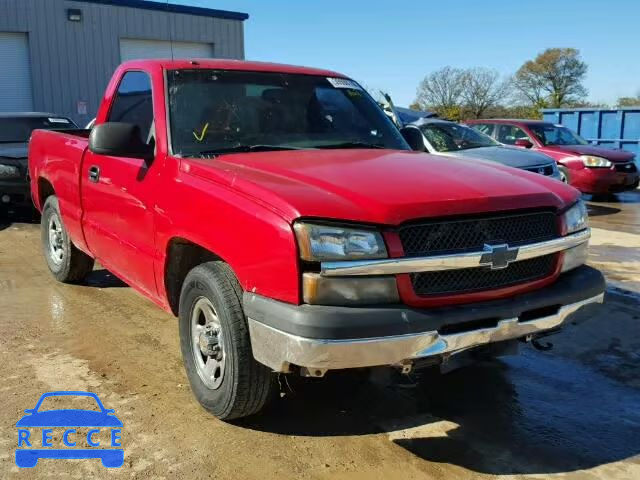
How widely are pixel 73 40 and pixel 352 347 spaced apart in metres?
19.5

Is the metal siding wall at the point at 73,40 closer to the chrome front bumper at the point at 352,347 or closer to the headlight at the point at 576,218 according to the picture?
the headlight at the point at 576,218

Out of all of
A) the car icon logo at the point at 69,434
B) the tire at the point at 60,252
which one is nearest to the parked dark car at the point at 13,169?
the tire at the point at 60,252

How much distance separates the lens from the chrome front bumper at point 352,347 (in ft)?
8.61

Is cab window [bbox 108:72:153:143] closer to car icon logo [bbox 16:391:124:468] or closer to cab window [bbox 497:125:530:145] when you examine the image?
car icon logo [bbox 16:391:124:468]

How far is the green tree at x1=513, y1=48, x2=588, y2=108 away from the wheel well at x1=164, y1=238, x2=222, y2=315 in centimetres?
4706

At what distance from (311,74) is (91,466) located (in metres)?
2.91

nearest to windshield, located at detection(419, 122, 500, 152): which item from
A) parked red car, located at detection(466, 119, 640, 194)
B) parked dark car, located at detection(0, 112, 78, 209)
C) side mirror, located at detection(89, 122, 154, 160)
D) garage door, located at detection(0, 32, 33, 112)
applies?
parked red car, located at detection(466, 119, 640, 194)

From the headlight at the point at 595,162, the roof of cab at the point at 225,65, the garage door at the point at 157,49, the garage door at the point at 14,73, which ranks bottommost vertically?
the headlight at the point at 595,162

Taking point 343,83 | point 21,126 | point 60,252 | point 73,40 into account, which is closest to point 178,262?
point 343,83

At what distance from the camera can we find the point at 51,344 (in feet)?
15.0

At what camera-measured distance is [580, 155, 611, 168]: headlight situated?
1214cm

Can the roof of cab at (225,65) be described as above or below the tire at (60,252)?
above

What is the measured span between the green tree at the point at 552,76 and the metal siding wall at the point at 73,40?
33.9 m

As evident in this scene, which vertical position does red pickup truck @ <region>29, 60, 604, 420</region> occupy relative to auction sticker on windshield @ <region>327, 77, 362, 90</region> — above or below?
below
